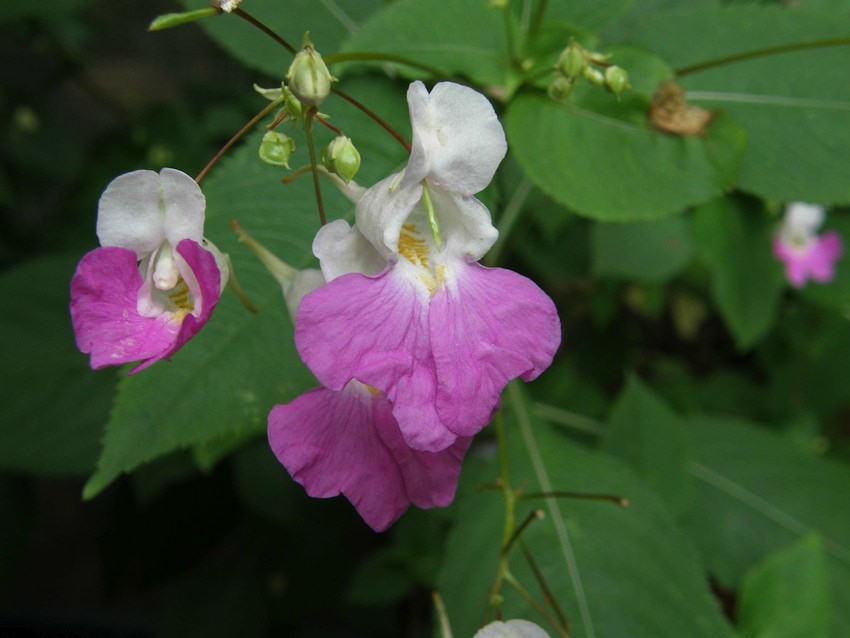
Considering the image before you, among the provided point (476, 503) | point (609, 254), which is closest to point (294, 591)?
point (476, 503)

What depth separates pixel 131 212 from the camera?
594 mm

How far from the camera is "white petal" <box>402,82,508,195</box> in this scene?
60 cm

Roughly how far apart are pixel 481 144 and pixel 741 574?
3.88ft

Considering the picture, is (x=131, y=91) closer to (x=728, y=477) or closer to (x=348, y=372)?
(x=728, y=477)

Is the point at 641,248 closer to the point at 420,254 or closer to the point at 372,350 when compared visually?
the point at 420,254

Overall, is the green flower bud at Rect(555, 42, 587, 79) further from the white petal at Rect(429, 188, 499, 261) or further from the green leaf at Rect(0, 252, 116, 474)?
the green leaf at Rect(0, 252, 116, 474)

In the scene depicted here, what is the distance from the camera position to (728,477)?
1566 millimetres

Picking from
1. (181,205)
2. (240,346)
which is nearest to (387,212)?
(181,205)

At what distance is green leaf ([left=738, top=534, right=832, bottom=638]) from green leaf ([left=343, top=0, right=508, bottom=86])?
853 millimetres

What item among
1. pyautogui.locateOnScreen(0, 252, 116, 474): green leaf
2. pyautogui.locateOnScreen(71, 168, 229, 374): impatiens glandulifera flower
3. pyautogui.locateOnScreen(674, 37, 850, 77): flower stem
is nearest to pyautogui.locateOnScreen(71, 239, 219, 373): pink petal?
pyautogui.locateOnScreen(71, 168, 229, 374): impatiens glandulifera flower

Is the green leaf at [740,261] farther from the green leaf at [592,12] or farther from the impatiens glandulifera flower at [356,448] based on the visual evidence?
the impatiens glandulifera flower at [356,448]

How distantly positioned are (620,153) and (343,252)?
0.47 m

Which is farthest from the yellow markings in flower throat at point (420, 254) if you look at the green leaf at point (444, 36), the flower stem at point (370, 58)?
the green leaf at point (444, 36)

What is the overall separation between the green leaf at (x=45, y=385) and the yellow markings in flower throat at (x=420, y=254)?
955 millimetres
